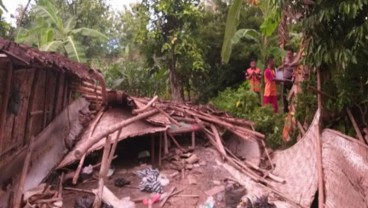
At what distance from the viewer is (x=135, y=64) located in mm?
14797

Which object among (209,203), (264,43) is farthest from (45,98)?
(264,43)

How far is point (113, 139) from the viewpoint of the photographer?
6.10m

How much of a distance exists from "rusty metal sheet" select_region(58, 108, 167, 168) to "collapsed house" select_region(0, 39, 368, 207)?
0.6 inches

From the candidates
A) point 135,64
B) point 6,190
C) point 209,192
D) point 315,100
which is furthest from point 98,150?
point 135,64

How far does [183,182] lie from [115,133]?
51.1 inches

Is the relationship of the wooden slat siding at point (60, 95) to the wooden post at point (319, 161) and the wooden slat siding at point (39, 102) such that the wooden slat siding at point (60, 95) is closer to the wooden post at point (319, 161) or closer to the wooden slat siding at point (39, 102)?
the wooden slat siding at point (39, 102)

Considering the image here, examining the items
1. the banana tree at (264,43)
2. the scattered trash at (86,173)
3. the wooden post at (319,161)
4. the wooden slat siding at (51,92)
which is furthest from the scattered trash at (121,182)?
the banana tree at (264,43)

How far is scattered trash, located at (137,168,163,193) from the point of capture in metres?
5.94

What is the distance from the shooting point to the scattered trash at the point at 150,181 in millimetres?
5938

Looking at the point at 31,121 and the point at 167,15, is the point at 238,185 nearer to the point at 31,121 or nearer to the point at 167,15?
the point at 31,121

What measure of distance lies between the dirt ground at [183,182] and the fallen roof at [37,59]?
1.62 meters

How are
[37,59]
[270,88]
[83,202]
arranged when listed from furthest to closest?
1. [270,88]
2. [83,202]
3. [37,59]

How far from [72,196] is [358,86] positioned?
4.38m

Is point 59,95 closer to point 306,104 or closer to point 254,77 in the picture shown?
point 306,104
